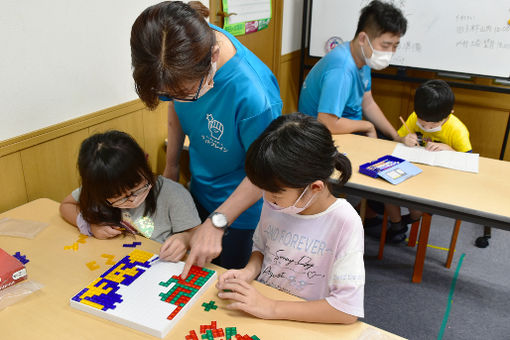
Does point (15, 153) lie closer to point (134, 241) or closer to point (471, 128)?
point (134, 241)

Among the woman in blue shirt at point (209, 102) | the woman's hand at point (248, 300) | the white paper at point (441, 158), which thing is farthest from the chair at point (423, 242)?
the woman's hand at point (248, 300)

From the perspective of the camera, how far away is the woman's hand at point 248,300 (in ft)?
3.26

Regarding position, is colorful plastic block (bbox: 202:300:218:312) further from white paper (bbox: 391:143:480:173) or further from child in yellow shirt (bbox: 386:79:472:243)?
child in yellow shirt (bbox: 386:79:472:243)

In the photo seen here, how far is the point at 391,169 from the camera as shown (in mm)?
1962

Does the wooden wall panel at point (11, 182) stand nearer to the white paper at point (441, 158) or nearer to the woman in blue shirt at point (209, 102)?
the woman in blue shirt at point (209, 102)

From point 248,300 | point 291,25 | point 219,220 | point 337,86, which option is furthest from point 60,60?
point 291,25

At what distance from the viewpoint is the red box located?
3.59 feet

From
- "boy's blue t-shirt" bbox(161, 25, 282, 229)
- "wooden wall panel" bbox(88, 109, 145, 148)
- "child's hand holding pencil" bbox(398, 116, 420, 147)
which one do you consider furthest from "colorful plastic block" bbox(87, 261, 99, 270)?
"child's hand holding pencil" bbox(398, 116, 420, 147)

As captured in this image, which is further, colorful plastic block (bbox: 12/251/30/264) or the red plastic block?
colorful plastic block (bbox: 12/251/30/264)

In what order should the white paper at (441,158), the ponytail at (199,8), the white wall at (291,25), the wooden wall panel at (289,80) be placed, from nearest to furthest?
1. the ponytail at (199,8)
2. the white paper at (441,158)
3. the white wall at (291,25)
4. the wooden wall panel at (289,80)

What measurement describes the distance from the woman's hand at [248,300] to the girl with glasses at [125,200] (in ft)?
0.75

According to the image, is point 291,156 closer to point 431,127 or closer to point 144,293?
point 144,293

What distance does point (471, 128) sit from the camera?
354 cm

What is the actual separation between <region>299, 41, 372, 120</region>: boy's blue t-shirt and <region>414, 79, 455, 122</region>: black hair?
360mm
